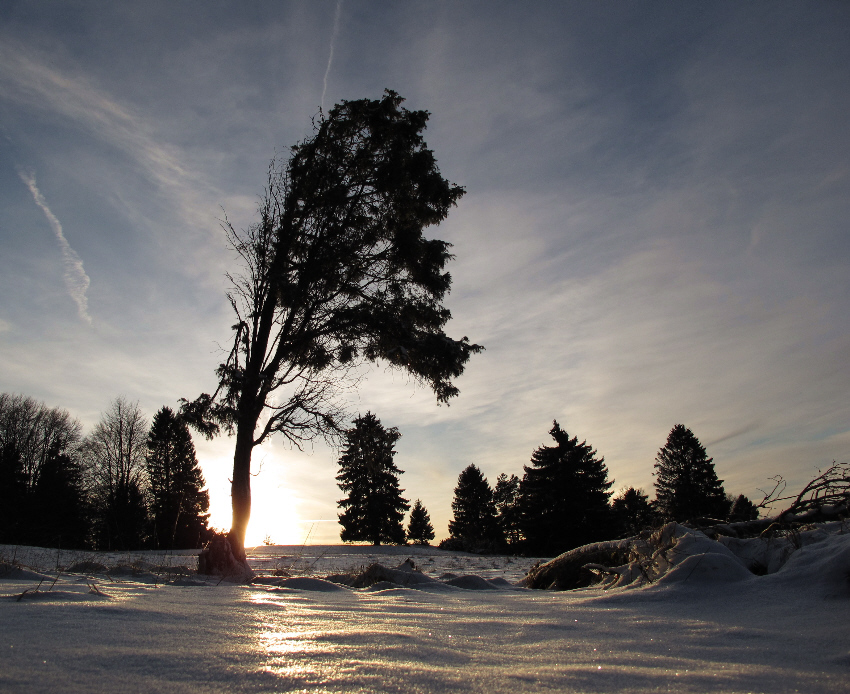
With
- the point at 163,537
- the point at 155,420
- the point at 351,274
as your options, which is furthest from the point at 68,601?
the point at 155,420

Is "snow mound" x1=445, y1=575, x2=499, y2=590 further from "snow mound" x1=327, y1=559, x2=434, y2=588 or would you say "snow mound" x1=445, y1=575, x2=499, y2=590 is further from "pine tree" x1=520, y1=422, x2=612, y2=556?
"pine tree" x1=520, y1=422, x2=612, y2=556

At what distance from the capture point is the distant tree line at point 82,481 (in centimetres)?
2981

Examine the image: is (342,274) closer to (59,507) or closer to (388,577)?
(388,577)

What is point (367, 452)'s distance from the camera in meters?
8.42

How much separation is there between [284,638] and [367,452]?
7.14 meters

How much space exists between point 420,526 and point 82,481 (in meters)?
31.5

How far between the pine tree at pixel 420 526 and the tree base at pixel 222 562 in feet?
158

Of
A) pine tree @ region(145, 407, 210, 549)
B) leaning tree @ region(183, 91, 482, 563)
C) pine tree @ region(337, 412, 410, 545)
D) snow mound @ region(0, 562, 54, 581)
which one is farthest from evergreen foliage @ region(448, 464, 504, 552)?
snow mound @ region(0, 562, 54, 581)

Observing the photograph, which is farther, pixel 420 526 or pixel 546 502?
pixel 420 526

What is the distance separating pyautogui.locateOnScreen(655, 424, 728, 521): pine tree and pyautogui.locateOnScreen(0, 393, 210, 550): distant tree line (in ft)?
120

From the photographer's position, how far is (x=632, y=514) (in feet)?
87.4

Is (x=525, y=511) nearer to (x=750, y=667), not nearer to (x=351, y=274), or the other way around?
(x=351, y=274)

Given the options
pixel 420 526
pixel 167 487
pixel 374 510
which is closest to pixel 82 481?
pixel 167 487

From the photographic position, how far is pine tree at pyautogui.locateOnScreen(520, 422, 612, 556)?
29.5 metres
